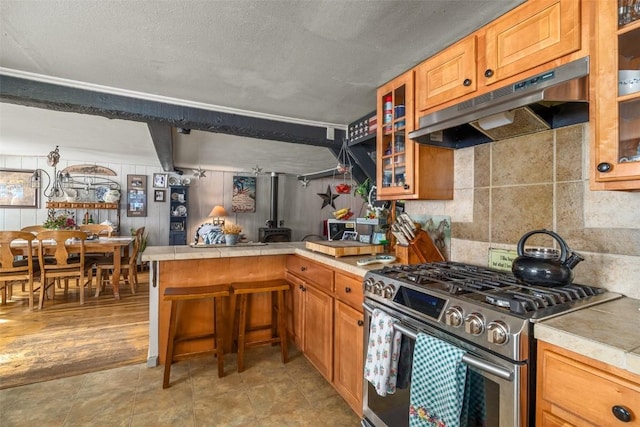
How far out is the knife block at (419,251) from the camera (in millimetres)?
1853

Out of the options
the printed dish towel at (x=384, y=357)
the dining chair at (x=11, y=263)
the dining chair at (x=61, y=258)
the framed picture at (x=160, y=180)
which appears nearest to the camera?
the printed dish towel at (x=384, y=357)

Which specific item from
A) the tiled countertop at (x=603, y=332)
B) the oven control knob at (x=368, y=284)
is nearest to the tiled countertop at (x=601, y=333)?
the tiled countertop at (x=603, y=332)

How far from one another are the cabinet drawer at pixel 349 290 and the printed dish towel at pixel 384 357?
280 mm

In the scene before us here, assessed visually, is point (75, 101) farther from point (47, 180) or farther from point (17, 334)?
point (47, 180)

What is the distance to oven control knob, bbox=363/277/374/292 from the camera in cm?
153

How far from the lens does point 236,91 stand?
239cm

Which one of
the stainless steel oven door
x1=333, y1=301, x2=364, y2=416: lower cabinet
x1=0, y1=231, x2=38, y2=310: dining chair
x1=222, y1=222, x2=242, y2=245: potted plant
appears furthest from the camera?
x1=0, y1=231, x2=38, y2=310: dining chair

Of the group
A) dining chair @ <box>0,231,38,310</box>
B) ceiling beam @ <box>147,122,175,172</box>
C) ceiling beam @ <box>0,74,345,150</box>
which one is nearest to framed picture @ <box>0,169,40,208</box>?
dining chair @ <box>0,231,38,310</box>

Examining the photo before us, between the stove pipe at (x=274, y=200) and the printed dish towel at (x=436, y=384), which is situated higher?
the stove pipe at (x=274, y=200)

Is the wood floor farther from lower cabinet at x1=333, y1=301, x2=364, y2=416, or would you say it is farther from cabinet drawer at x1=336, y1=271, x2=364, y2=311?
cabinet drawer at x1=336, y1=271, x2=364, y2=311

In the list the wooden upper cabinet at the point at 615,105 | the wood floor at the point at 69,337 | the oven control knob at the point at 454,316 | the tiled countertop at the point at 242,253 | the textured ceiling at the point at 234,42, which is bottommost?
the wood floor at the point at 69,337

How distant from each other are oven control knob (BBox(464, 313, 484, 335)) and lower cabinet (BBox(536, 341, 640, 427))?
16 centimetres

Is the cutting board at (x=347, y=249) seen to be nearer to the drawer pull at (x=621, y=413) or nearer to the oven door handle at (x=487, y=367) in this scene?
the oven door handle at (x=487, y=367)

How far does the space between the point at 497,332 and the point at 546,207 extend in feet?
2.76
